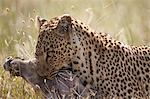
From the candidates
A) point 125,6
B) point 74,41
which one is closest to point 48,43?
point 74,41

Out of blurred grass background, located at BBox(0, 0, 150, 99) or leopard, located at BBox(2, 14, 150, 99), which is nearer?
leopard, located at BBox(2, 14, 150, 99)

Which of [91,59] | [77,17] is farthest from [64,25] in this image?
[77,17]

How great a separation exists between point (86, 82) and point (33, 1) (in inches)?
241

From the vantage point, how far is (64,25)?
10.3 m

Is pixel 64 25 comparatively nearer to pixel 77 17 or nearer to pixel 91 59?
pixel 91 59

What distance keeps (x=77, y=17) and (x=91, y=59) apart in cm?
392

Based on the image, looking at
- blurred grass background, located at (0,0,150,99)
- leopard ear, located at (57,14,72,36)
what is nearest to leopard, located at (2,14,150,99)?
leopard ear, located at (57,14,72,36)

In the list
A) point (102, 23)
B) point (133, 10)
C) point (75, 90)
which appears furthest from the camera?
point (133, 10)

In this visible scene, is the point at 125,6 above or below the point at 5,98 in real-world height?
above

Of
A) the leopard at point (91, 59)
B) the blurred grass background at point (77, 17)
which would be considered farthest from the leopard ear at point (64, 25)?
the blurred grass background at point (77, 17)

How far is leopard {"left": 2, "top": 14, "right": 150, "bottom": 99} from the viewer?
10.4 m

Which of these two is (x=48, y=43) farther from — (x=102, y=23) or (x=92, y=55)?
(x=102, y=23)

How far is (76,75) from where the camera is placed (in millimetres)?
10469

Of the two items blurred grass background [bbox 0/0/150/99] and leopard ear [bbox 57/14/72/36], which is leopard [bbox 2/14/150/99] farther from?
blurred grass background [bbox 0/0/150/99]
